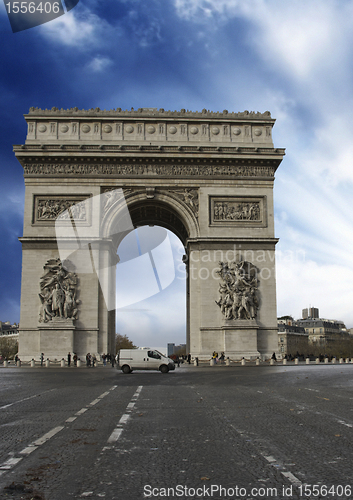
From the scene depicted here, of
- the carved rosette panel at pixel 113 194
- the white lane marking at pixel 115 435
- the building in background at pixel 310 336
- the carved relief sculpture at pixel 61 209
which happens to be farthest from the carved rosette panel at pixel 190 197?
the building in background at pixel 310 336

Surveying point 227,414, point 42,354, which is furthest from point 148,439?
point 42,354

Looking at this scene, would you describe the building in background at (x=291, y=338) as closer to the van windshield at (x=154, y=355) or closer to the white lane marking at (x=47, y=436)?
the van windshield at (x=154, y=355)

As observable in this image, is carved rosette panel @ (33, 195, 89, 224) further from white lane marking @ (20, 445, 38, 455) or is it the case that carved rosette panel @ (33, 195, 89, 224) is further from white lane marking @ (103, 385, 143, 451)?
white lane marking @ (20, 445, 38, 455)

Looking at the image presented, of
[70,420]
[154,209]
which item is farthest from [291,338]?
[70,420]

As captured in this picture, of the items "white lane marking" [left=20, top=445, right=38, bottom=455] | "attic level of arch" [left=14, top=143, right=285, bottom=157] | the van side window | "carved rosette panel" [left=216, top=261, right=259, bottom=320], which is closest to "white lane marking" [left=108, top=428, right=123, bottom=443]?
"white lane marking" [left=20, top=445, right=38, bottom=455]

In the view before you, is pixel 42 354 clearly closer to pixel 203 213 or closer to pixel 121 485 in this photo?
pixel 203 213

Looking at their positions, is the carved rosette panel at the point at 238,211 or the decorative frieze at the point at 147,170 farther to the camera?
the carved rosette panel at the point at 238,211

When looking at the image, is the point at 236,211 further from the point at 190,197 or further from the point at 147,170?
the point at 147,170
